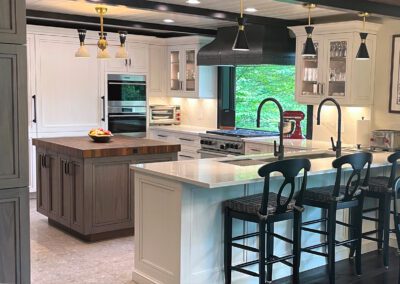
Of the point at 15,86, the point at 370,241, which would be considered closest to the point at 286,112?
the point at 370,241

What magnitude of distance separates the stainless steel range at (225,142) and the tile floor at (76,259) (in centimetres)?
195

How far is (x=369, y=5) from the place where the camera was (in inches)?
187

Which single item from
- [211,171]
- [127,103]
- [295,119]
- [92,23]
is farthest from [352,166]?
[127,103]

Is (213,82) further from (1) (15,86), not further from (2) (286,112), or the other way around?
(1) (15,86)

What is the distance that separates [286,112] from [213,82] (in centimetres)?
166

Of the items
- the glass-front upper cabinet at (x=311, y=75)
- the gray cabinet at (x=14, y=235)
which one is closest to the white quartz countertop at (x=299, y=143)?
the glass-front upper cabinet at (x=311, y=75)

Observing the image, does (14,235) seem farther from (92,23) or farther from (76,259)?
(92,23)

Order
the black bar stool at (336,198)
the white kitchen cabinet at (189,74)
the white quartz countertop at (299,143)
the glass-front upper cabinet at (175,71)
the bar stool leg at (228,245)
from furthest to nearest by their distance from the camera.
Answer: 1. the glass-front upper cabinet at (175,71)
2. the white kitchen cabinet at (189,74)
3. the white quartz countertop at (299,143)
4. the black bar stool at (336,198)
5. the bar stool leg at (228,245)

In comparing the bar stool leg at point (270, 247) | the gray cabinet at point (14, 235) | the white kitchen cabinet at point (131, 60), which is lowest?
the bar stool leg at point (270, 247)

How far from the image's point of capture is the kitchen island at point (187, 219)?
362cm

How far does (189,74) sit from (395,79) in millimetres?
3252

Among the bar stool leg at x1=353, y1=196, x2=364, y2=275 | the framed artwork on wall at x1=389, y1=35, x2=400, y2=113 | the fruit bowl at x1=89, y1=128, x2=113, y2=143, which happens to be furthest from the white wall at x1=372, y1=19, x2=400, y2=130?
the fruit bowl at x1=89, y1=128, x2=113, y2=143

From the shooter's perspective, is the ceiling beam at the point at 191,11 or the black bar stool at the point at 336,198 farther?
the ceiling beam at the point at 191,11

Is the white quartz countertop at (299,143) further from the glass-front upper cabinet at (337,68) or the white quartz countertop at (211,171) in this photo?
the white quartz countertop at (211,171)
